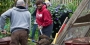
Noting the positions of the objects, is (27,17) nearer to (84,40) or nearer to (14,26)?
(14,26)

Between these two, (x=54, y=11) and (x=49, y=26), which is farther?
(x=54, y=11)

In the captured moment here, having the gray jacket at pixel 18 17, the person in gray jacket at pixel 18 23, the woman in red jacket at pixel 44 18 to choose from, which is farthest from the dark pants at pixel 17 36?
the woman in red jacket at pixel 44 18

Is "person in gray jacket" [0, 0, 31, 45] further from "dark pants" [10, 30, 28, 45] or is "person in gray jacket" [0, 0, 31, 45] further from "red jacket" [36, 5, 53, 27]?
"red jacket" [36, 5, 53, 27]

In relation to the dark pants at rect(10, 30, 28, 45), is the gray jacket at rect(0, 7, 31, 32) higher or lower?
higher

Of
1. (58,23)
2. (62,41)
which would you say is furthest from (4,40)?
(58,23)

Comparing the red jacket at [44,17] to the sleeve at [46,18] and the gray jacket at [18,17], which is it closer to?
the sleeve at [46,18]

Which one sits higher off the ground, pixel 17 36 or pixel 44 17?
pixel 44 17

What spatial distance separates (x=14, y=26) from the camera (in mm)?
10047

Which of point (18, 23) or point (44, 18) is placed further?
point (44, 18)

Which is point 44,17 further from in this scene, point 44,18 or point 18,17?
point 18,17

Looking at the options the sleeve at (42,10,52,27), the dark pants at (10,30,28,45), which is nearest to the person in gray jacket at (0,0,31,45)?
the dark pants at (10,30,28,45)

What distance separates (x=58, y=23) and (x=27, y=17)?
403 centimetres

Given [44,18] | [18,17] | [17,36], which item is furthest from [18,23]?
[44,18]

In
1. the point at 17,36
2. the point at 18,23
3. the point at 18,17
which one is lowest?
the point at 17,36
